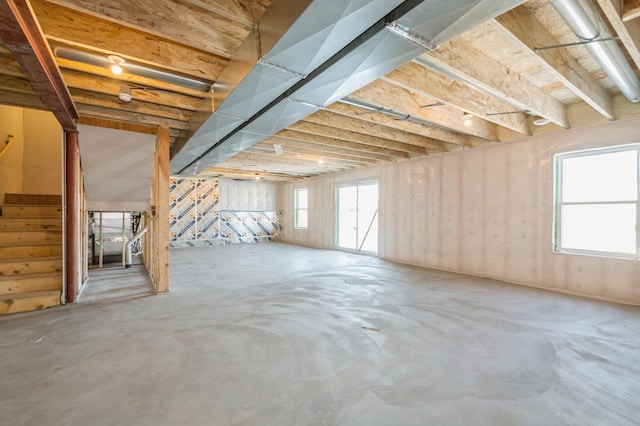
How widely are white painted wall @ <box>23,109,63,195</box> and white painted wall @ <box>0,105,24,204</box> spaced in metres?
0.08

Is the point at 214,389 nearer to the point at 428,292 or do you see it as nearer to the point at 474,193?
the point at 428,292

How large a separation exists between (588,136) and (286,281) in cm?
441

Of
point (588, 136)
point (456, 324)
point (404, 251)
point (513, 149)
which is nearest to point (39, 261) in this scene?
point (456, 324)

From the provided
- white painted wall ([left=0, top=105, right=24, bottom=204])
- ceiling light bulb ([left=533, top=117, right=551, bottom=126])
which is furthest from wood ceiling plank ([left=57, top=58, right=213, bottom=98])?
ceiling light bulb ([left=533, top=117, right=551, bottom=126])

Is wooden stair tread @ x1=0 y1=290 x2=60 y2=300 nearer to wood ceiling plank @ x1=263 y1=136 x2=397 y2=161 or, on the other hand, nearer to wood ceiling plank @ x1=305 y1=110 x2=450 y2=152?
wood ceiling plank @ x1=263 y1=136 x2=397 y2=161

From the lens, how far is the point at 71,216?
10.2 feet

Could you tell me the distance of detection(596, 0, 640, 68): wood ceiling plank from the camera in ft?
5.07

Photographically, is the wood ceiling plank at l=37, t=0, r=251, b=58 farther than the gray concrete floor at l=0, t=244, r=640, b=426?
Yes

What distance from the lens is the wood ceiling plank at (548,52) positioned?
1770mm

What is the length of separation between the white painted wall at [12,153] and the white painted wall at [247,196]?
192 inches

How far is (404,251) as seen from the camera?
5688 millimetres

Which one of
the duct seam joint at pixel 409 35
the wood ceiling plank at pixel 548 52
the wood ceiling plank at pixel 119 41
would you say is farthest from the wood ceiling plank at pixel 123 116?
the wood ceiling plank at pixel 548 52

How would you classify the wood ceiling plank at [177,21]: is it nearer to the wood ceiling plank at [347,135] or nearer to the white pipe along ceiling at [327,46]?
the white pipe along ceiling at [327,46]

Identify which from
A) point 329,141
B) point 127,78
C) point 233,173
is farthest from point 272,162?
point 127,78
